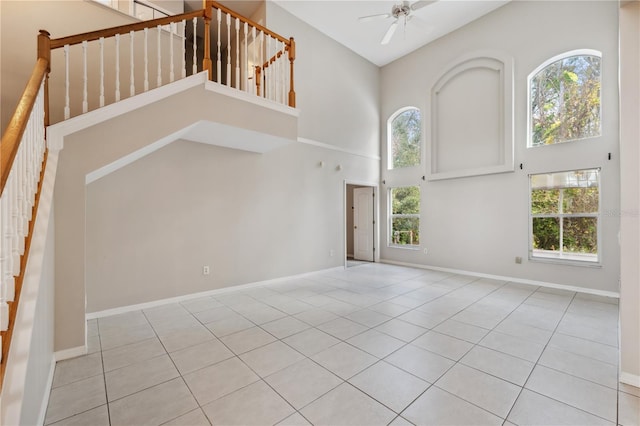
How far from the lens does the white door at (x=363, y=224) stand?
24.6 feet

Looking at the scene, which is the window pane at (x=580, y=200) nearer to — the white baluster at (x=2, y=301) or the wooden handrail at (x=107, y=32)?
the wooden handrail at (x=107, y=32)

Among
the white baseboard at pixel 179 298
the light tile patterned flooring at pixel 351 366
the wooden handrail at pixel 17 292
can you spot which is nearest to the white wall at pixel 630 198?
the light tile patterned flooring at pixel 351 366

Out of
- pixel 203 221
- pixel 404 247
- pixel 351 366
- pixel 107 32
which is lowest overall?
pixel 351 366

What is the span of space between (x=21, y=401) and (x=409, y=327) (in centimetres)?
309

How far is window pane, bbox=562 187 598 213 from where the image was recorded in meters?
4.38

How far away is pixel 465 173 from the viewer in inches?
224

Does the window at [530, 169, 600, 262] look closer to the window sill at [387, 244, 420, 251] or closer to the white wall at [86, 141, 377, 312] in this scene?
the window sill at [387, 244, 420, 251]

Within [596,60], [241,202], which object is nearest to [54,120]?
[241,202]

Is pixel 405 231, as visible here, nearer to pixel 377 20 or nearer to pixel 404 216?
pixel 404 216

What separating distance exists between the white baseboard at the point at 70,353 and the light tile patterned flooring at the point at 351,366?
8 centimetres

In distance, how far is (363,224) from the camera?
770 centimetres

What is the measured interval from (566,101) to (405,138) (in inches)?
125

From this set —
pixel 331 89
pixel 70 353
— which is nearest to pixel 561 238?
pixel 331 89

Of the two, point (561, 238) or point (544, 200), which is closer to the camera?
point (561, 238)
